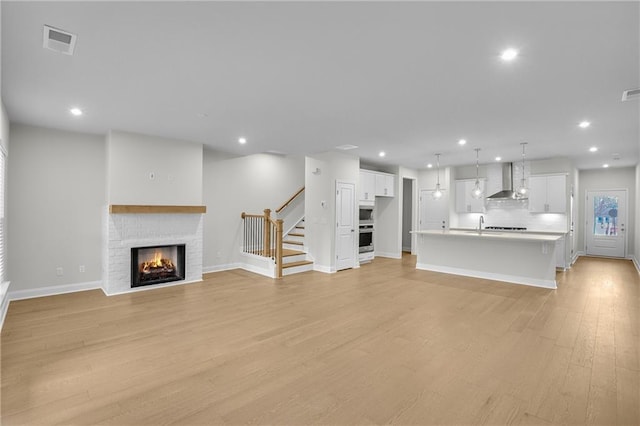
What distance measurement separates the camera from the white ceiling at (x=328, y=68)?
216cm

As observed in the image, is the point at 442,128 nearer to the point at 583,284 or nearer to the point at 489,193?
the point at 583,284

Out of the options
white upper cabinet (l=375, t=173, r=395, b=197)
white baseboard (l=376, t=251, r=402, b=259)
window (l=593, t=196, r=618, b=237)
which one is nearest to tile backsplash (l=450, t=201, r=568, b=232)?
white baseboard (l=376, t=251, r=402, b=259)

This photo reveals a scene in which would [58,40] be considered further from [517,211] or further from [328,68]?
[517,211]

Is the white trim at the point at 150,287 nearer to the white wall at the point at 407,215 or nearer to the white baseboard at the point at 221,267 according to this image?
the white baseboard at the point at 221,267

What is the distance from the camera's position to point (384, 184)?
919 centimetres

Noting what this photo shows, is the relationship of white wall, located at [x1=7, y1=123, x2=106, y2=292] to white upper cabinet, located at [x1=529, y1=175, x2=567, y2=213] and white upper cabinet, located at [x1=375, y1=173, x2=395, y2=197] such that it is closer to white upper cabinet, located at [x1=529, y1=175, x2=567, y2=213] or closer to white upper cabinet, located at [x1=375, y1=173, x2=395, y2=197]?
white upper cabinet, located at [x1=375, y1=173, x2=395, y2=197]

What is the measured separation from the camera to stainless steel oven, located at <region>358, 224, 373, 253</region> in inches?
331

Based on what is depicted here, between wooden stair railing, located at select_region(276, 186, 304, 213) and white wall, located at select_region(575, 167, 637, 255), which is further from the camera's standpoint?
white wall, located at select_region(575, 167, 637, 255)

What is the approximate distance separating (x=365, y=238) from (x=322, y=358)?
568 cm

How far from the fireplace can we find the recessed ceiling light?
18.9 feet

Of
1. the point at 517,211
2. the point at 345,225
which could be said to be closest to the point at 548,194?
the point at 517,211

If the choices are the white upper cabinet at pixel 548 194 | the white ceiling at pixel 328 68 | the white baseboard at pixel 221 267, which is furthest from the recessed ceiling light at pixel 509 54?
the white upper cabinet at pixel 548 194

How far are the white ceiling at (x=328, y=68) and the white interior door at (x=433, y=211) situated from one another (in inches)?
179

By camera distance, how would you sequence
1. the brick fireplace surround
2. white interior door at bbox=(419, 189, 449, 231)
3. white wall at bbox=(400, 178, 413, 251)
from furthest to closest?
white wall at bbox=(400, 178, 413, 251)
white interior door at bbox=(419, 189, 449, 231)
the brick fireplace surround
